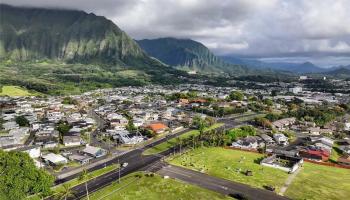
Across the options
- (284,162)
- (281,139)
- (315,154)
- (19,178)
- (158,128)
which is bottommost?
(284,162)

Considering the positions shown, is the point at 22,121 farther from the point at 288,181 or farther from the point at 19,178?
the point at 288,181

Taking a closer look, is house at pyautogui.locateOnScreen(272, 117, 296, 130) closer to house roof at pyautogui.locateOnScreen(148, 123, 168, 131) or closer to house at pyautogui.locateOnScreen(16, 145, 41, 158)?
house roof at pyautogui.locateOnScreen(148, 123, 168, 131)

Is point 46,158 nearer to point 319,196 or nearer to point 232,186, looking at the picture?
point 232,186

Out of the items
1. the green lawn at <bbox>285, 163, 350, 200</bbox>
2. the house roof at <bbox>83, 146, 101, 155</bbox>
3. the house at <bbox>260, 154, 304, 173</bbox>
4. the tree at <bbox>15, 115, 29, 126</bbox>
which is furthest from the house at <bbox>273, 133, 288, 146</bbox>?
the tree at <bbox>15, 115, 29, 126</bbox>

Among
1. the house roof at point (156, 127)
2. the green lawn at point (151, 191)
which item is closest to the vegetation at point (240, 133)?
the house roof at point (156, 127)

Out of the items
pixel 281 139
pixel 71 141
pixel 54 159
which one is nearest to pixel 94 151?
pixel 54 159

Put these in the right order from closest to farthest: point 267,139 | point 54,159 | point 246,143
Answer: point 54,159 < point 246,143 < point 267,139

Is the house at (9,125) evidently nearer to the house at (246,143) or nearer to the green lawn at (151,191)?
the green lawn at (151,191)
